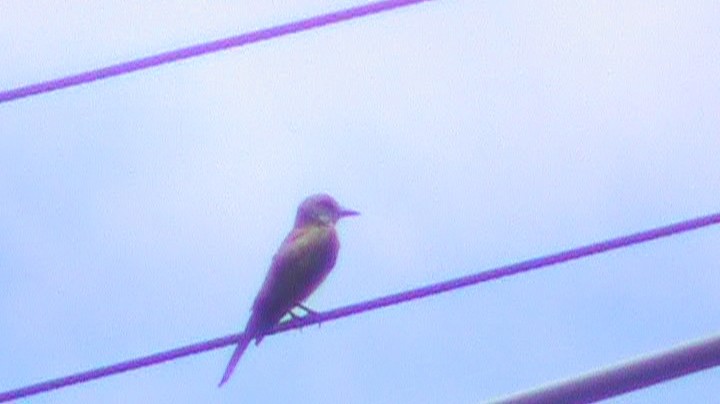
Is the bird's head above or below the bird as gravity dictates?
above

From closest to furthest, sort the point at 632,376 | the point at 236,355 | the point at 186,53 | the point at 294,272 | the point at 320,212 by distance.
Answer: the point at 632,376, the point at 186,53, the point at 236,355, the point at 294,272, the point at 320,212

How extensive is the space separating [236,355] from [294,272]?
2.01ft

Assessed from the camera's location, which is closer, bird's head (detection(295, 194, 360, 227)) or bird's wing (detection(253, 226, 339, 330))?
bird's wing (detection(253, 226, 339, 330))

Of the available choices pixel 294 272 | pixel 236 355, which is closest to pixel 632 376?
pixel 236 355

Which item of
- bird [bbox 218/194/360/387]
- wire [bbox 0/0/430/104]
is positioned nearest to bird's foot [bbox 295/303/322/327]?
bird [bbox 218/194/360/387]

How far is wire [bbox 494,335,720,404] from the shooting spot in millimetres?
3777

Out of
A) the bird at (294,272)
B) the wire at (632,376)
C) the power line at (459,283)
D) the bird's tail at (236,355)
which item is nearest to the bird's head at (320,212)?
the bird at (294,272)

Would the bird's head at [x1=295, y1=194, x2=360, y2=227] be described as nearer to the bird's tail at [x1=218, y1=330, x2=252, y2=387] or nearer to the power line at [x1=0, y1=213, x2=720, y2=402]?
the bird's tail at [x1=218, y1=330, x2=252, y2=387]

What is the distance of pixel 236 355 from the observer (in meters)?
8.90

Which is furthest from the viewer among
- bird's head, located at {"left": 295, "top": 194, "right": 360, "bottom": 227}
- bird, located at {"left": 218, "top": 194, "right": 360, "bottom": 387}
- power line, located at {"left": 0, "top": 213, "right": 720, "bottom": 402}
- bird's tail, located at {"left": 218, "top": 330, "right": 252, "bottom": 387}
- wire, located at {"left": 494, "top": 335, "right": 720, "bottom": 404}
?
bird's head, located at {"left": 295, "top": 194, "right": 360, "bottom": 227}

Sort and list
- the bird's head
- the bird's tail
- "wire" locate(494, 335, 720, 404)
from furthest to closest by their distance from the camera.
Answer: the bird's head → the bird's tail → "wire" locate(494, 335, 720, 404)

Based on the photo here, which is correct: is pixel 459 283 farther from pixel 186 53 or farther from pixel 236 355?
pixel 236 355

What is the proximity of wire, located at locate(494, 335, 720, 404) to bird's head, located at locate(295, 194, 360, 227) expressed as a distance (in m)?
6.09

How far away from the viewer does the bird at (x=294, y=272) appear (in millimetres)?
9008
